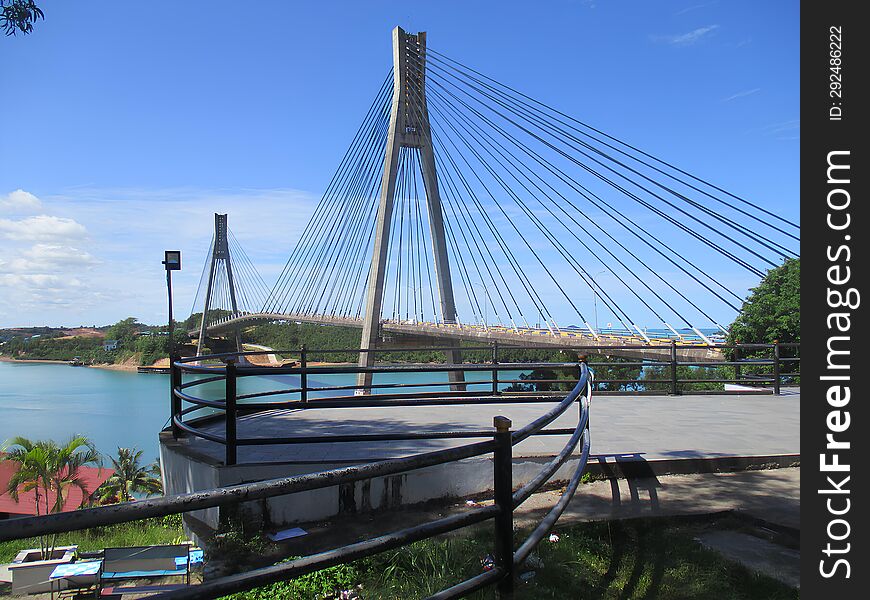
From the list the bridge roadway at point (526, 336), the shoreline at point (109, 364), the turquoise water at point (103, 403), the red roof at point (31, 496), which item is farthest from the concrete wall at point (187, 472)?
the shoreline at point (109, 364)

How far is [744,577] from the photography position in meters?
3.13

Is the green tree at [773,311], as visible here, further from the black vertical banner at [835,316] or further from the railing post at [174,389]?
the railing post at [174,389]

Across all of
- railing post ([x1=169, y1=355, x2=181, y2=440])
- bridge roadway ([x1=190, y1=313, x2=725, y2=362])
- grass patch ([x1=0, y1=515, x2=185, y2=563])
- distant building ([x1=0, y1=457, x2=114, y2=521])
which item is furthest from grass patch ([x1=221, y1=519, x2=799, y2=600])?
distant building ([x1=0, y1=457, x2=114, y2=521])

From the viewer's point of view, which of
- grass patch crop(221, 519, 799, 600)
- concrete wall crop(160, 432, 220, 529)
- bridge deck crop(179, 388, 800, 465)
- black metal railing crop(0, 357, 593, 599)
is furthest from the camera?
bridge deck crop(179, 388, 800, 465)

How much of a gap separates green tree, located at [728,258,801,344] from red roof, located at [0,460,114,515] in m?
22.8

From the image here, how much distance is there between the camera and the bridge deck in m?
5.12

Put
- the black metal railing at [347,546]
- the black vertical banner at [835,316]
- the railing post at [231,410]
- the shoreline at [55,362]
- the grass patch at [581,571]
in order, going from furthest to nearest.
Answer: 1. the shoreline at [55,362]
2. the railing post at [231,410]
3. the grass patch at [581,571]
4. the black vertical banner at [835,316]
5. the black metal railing at [347,546]

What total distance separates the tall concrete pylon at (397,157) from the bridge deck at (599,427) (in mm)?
13171

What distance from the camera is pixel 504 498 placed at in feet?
7.79

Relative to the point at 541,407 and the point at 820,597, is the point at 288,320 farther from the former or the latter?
the point at 820,597

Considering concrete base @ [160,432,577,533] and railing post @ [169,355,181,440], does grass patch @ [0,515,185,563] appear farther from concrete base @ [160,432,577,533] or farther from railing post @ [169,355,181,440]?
concrete base @ [160,432,577,533]

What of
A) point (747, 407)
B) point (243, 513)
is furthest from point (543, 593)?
point (747, 407)

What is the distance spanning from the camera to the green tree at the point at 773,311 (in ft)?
60.1

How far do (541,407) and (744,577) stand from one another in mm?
6057
